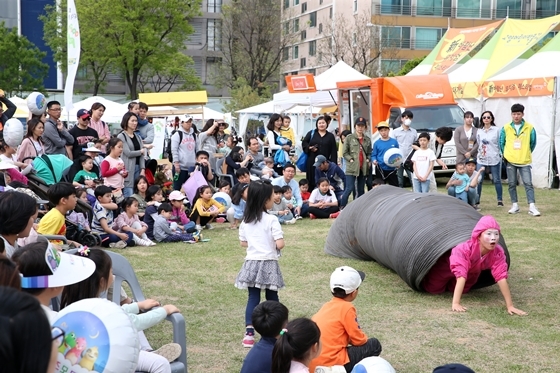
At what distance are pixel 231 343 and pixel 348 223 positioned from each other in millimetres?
3866

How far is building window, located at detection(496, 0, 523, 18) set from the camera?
206 ft

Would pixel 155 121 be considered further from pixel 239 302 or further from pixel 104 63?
pixel 104 63

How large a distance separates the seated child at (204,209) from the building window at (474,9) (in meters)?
53.8

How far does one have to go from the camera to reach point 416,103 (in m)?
19.8

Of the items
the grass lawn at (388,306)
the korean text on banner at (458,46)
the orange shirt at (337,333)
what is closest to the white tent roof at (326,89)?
the korean text on banner at (458,46)

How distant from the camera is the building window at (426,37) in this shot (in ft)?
203

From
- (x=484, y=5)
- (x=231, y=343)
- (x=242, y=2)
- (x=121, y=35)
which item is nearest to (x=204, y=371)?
(x=231, y=343)

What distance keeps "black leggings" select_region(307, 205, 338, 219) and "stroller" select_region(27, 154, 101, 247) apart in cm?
494

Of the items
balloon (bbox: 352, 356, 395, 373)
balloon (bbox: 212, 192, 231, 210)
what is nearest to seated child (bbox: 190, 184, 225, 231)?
balloon (bbox: 212, 192, 231, 210)

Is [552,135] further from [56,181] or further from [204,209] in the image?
[56,181]

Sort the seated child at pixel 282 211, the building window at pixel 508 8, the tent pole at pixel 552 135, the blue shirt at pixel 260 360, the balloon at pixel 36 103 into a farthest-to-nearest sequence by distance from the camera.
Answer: the building window at pixel 508 8 → the tent pole at pixel 552 135 → the seated child at pixel 282 211 → the balloon at pixel 36 103 → the blue shirt at pixel 260 360

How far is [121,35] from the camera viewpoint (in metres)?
43.2

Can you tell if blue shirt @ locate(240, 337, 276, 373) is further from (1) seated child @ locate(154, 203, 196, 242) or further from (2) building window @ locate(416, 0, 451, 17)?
(2) building window @ locate(416, 0, 451, 17)

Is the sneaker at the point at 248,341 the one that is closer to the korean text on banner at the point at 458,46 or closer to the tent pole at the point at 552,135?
the tent pole at the point at 552,135
